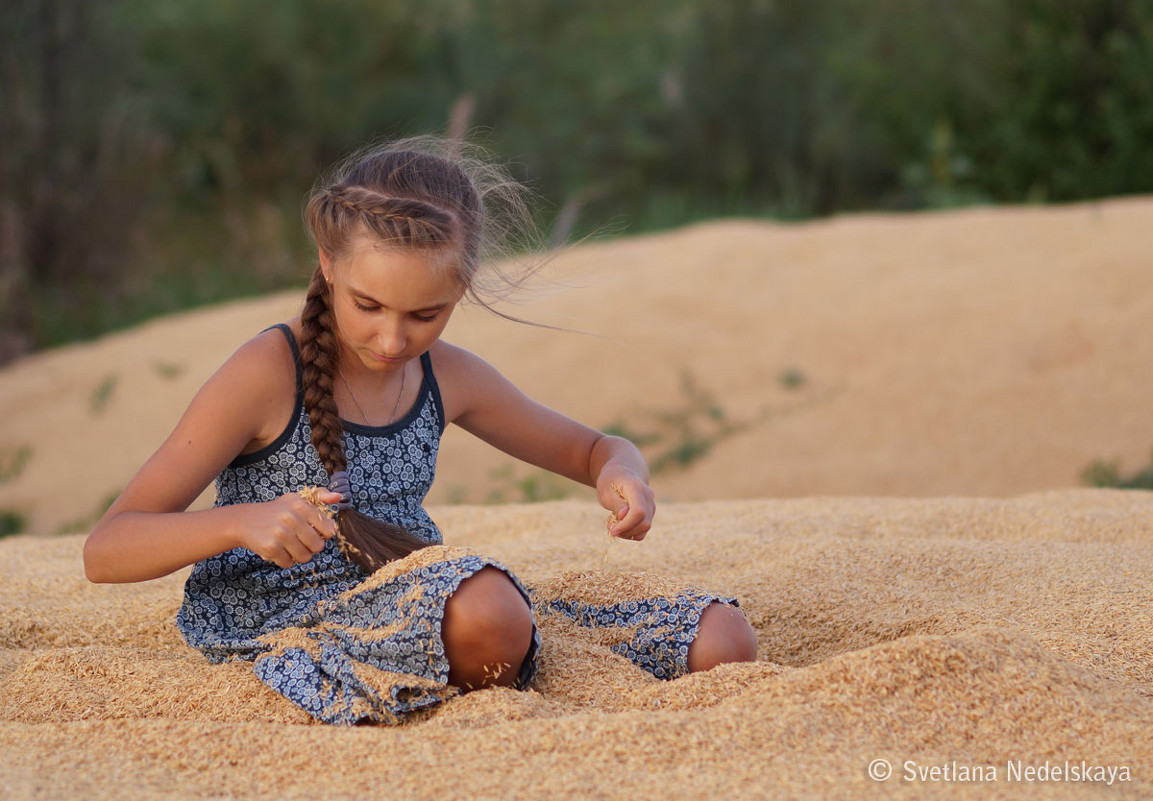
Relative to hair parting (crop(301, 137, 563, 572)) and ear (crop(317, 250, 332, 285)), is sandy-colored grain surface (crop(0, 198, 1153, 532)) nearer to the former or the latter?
hair parting (crop(301, 137, 563, 572))

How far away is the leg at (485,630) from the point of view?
202 centimetres

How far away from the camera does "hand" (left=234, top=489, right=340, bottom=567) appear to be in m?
1.94

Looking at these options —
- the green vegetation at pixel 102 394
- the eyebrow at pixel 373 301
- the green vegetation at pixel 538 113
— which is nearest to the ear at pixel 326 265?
the eyebrow at pixel 373 301

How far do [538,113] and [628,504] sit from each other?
1098 centimetres

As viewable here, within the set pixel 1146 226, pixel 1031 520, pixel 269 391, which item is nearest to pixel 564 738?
pixel 269 391

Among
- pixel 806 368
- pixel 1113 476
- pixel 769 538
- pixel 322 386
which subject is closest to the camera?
pixel 322 386

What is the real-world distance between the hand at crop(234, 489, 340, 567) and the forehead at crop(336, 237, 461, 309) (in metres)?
0.38

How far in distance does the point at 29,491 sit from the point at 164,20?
797cm

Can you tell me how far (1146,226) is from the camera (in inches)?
247

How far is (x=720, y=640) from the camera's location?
2.23 m

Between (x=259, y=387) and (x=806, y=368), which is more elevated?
(x=259, y=387)

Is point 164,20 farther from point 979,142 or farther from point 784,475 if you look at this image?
point 784,475

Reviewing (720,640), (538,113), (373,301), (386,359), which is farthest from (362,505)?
(538,113)

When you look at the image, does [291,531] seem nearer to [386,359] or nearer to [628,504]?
[386,359]
